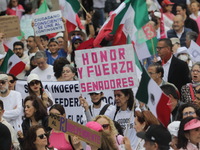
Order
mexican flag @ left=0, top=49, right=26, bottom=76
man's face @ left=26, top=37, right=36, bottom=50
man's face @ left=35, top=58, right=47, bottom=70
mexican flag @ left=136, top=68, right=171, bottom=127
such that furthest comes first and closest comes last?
1. man's face @ left=26, top=37, right=36, bottom=50
2. mexican flag @ left=0, top=49, right=26, bottom=76
3. man's face @ left=35, top=58, right=47, bottom=70
4. mexican flag @ left=136, top=68, right=171, bottom=127

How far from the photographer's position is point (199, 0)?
939 inches

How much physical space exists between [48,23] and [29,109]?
5.81m

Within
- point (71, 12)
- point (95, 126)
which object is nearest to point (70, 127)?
point (95, 126)

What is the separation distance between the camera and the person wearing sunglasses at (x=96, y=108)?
1326cm

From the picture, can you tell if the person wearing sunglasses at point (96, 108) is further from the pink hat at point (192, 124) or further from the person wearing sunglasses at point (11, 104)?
the pink hat at point (192, 124)

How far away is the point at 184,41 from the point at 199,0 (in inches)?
179

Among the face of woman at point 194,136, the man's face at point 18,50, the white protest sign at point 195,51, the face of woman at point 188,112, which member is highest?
the man's face at point 18,50

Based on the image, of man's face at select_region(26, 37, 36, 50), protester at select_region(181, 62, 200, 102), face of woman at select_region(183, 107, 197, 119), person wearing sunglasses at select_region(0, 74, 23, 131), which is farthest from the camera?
man's face at select_region(26, 37, 36, 50)

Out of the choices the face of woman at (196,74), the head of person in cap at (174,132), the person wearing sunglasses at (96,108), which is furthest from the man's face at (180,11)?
the head of person in cap at (174,132)

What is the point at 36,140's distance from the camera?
11.6 meters

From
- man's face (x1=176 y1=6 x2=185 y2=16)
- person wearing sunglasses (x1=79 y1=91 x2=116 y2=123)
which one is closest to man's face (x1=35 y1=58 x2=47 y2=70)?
person wearing sunglasses (x1=79 y1=91 x2=116 y2=123)

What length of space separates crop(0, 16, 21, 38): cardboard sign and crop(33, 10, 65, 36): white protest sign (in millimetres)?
488

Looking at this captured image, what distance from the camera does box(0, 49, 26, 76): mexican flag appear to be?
17281 millimetres

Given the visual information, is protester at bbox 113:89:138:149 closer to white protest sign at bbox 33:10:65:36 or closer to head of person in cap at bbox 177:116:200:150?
head of person in cap at bbox 177:116:200:150
